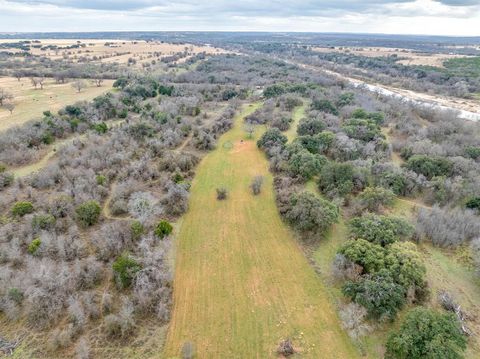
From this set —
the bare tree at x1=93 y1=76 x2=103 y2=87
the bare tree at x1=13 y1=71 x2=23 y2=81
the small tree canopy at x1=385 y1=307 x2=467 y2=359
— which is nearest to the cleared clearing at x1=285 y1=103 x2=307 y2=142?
the small tree canopy at x1=385 y1=307 x2=467 y2=359

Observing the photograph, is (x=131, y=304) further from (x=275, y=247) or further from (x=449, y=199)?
(x=449, y=199)

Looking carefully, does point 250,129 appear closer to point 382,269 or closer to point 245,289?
point 245,289

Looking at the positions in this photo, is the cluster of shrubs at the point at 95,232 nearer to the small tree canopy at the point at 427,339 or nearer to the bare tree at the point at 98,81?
the small tree canopy at the point at 427,339

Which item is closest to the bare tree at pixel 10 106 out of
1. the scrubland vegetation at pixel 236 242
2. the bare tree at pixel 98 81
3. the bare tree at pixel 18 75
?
the scrubland vegetation at pixel 236 242

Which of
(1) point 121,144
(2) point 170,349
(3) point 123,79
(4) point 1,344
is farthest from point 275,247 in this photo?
(3) point 123,79

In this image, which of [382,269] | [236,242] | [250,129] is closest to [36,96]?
[250,129]

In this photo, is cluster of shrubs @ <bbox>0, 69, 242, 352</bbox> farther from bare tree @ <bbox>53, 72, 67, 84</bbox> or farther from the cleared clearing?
bare tree @ <bbox>53, 72, 67, 84</bbox>
